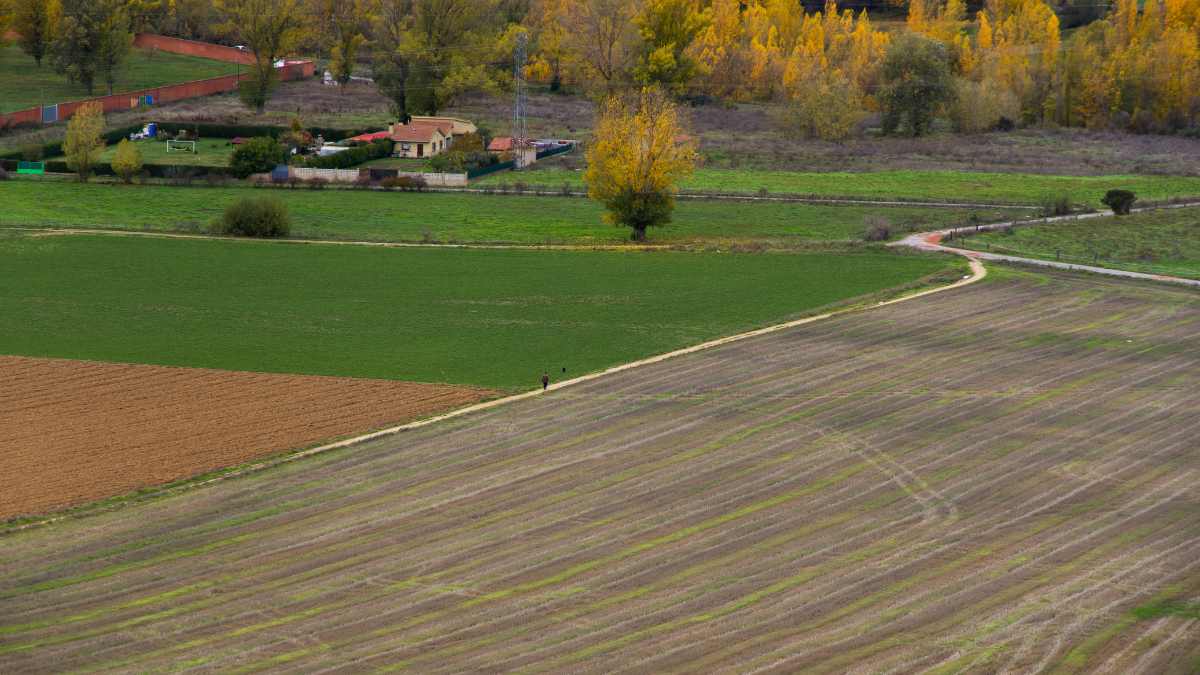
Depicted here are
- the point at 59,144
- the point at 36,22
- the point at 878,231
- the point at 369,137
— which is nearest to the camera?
the point at 878,231

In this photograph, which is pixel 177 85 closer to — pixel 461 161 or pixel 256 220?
pixel 461 161

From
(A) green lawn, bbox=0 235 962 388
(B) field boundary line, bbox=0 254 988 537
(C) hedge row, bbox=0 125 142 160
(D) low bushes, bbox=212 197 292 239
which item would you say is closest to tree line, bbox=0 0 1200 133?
(C) hedge row, bbox=0 125 142 160

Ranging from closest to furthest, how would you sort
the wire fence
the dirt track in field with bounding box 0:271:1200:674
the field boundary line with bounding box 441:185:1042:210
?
1. the dirt track in field with bounding box 0:271:1200:674
2. the wire fence
3. the field boundary line with bounding box 441:185:1042:210

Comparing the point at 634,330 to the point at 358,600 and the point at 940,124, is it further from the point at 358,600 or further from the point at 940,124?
the point at 940,124

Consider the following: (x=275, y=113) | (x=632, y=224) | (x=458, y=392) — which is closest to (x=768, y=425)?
(x=458, y=392)

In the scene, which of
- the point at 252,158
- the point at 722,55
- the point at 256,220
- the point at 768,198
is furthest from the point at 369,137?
the point at 722,55

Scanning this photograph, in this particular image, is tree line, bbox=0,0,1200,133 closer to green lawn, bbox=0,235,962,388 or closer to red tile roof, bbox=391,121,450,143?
red tile roof, bbox=391,121,450,143
